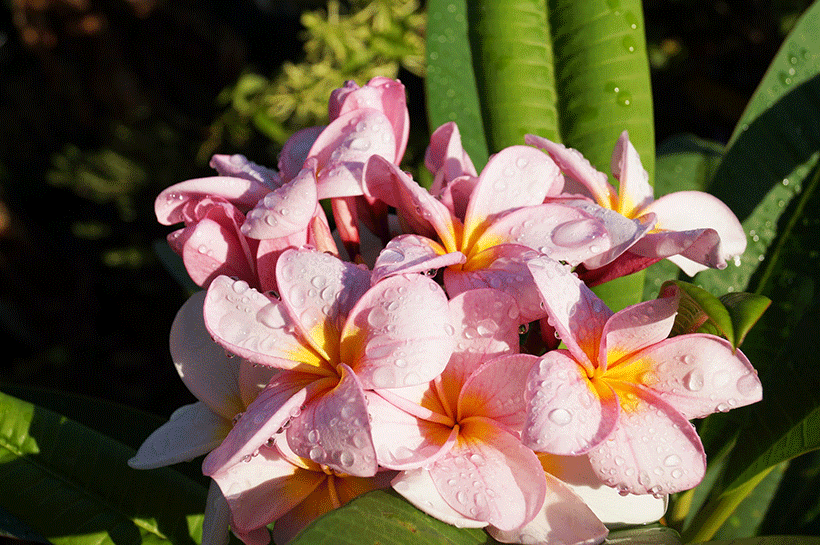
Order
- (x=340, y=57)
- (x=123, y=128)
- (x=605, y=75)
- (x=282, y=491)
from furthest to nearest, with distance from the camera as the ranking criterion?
(x=123, y=128), (x=340, y=57), (x=605, y=75), (x=282, y=491)

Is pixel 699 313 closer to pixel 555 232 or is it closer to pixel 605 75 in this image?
pixel 555 232

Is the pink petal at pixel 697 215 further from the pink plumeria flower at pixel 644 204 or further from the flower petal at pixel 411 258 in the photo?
the flower petal at pixel 411 258

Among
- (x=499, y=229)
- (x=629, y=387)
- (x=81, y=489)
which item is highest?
(x=499, y=229)

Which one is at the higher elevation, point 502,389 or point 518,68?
point 518,68

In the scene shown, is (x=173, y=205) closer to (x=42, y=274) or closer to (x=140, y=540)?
(x=140, y=540)

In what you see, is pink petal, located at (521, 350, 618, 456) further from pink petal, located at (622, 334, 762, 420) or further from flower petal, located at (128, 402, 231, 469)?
flower petal, located at (128, 402, 231, 469)

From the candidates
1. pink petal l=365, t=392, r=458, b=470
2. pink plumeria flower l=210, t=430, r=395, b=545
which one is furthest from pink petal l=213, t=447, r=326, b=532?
pink petal l=365, t=392, r=458, b=470

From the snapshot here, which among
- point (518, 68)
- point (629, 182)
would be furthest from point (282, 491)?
point (518, 68)
